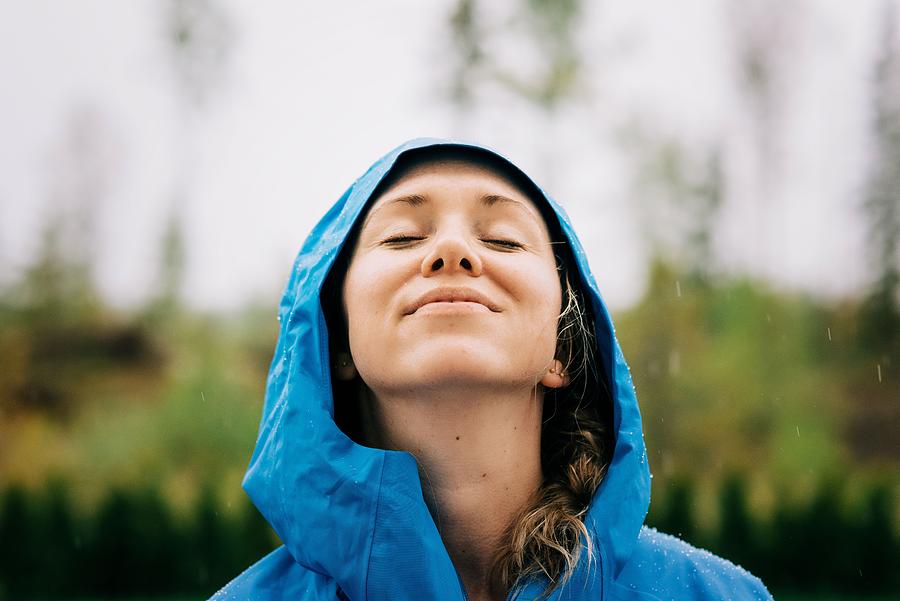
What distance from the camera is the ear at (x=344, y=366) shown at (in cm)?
204

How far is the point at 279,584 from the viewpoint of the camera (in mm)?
1951

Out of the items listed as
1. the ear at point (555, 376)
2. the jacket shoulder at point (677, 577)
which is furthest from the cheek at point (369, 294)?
the jacket shoulder at point (677, 577)

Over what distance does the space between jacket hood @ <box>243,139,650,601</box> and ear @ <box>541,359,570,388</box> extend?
121mm

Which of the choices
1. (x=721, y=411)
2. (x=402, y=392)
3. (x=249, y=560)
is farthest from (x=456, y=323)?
(x=721, y=411)

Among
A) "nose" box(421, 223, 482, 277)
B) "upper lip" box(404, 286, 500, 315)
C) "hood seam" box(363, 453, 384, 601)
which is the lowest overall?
"hood seam" box(363, 453, 384, 601)

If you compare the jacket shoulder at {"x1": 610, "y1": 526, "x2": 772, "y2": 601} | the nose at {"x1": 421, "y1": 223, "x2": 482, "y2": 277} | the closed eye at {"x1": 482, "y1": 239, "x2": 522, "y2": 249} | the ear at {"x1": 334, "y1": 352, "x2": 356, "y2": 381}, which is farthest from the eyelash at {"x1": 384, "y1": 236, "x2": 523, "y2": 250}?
the jacket shoulder at {"x1": 610, "y1": 526, "x2": 772, "y2": 601}

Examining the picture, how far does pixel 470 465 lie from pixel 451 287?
0.43 m

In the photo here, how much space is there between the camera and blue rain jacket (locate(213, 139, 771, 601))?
5.61ft

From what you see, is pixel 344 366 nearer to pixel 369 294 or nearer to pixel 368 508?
pixel 369 294

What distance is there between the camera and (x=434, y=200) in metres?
1.91

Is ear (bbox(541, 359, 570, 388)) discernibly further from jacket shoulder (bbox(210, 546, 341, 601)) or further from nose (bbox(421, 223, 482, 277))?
jacket shoulder (bbox(210, 546, 341, 601))

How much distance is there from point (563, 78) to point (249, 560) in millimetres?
7010

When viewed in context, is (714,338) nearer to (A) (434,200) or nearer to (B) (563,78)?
(B) (563,78)

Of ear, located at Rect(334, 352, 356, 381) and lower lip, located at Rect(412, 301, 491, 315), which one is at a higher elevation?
lower lip, located at Rect(412, 301, 491, 315)
